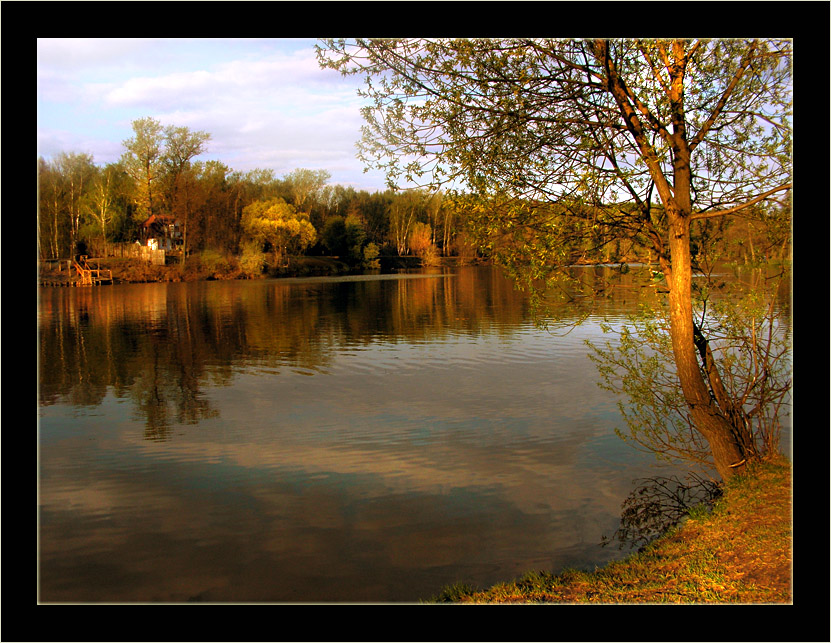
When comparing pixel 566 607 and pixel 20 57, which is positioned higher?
pixel 20 57

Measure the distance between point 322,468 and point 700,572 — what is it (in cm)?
626

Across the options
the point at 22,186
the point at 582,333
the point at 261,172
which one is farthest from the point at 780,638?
the point at 261,172

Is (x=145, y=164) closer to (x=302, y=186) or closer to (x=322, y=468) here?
(x=302, y=186)

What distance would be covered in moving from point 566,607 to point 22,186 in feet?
19.2

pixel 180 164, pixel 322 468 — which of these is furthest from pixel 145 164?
pixel 322 468

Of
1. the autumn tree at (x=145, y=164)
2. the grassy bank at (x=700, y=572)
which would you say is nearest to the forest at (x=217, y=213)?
the autumn tree at (x=145, y=164)

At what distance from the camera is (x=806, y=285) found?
644 centimetres

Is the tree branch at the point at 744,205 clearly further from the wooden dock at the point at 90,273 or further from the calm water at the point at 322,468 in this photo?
the wooden dock at the point at 90,273

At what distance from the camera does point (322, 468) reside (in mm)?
10828

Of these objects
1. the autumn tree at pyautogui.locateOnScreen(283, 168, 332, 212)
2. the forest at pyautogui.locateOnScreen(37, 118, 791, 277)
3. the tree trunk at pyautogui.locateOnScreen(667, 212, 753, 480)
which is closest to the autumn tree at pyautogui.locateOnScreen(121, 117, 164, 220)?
the forest at pyautogui.locateOnScreen(37, 118, 791, 277)

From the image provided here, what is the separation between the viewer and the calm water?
7.50 metres

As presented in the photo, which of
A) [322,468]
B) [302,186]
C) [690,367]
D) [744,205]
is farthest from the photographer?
[302,186]

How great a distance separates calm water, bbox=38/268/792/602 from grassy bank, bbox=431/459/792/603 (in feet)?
3.00
